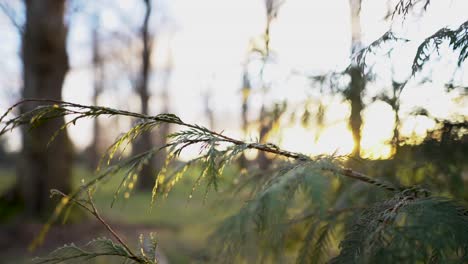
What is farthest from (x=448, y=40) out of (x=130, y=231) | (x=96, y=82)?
(x=96, y=82)

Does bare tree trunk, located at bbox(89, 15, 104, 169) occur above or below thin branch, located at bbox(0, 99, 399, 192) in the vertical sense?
above

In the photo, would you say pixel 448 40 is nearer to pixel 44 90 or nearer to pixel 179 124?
pixel 179 124

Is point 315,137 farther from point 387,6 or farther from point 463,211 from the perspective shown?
point 463,211

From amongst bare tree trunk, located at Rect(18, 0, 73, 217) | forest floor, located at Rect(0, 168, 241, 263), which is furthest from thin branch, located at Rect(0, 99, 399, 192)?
bare tree trunk, located at Rect(18, 0, 73, 217)

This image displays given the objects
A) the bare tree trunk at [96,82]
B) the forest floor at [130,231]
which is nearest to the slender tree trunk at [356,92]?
the forest floor at [130,231]

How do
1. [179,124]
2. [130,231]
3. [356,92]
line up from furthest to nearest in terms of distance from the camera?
1. [130,231]
2. [356,92]
3. [179,124]

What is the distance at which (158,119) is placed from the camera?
1.67 meters

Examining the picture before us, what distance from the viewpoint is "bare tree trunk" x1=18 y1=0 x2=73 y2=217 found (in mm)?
9859

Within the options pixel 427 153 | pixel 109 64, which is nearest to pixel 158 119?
pixel 427 153

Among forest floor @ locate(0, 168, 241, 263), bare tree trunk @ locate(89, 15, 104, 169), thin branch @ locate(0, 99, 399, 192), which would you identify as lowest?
forest floor @ locate(0, 168, 241, 263)

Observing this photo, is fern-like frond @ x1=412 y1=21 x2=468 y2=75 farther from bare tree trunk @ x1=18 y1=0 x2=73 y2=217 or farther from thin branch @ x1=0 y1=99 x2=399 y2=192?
Result: bare tree trunk @ x1=18 y1=0 x2=73 y2=217

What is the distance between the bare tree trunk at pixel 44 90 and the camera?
986cm

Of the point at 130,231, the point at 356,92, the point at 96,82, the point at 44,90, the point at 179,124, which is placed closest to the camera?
the point at 179,124

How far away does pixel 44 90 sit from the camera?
32.9 feet
